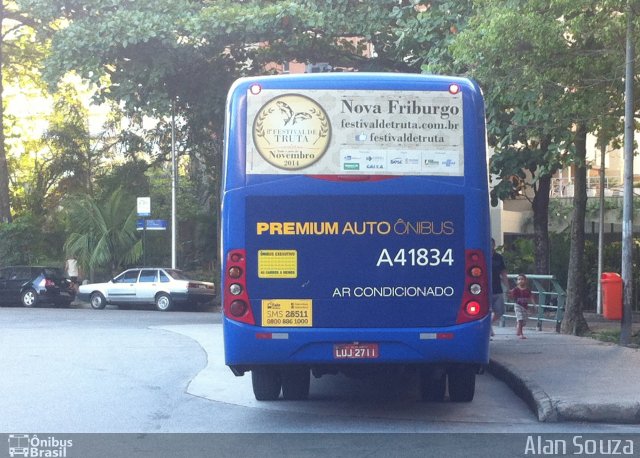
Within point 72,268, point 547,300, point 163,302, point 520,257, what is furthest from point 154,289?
point 547,300

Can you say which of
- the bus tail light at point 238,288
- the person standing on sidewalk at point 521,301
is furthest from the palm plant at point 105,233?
the bus tail light at point 238,288

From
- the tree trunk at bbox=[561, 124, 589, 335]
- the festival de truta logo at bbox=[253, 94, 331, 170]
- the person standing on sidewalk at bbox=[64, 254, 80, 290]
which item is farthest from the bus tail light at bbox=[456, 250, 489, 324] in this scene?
the person standing on sidewalk at bbox=[64, 254, 80, 290]

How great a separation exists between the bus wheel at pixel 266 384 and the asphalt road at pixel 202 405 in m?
0.15

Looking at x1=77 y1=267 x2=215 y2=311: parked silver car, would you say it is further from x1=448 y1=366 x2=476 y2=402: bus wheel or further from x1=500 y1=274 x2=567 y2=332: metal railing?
x1=448 y1=366 x2=476 y2=402: bus wheel

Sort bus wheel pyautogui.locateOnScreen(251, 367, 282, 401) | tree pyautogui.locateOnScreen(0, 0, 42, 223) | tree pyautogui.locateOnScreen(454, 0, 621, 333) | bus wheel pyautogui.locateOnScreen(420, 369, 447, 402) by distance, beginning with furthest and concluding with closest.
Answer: tree pyautogui.locateOnScreen(0, 0, 42, 223), tree pyautogui.locateOnScreen(454, 0, 621, 333), bus wheel pyautogui.locateOnScreen(420, 369, 447, 402), bus wheel pyautogui.locateOnScreen(251, 367, 282, 401)

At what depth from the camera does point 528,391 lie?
1088 cm

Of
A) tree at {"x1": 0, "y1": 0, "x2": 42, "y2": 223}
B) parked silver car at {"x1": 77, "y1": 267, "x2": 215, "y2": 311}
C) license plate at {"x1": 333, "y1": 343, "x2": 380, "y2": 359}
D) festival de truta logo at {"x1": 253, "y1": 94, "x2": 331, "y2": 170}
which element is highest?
tree at {"x1": 0, "y1": 0, "x2": 42, "y2": 223}

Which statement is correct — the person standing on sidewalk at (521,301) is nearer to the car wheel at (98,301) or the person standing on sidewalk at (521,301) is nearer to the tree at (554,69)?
the tree at (554,69)

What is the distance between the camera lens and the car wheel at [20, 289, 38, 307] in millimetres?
34969

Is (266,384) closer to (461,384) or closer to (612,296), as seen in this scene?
(461,384)

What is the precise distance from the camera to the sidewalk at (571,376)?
9.66 meters

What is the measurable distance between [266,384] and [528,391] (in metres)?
2.90

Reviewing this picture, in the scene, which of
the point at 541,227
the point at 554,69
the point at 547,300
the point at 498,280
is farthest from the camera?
the point at 541,227

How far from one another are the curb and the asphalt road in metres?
0.12
